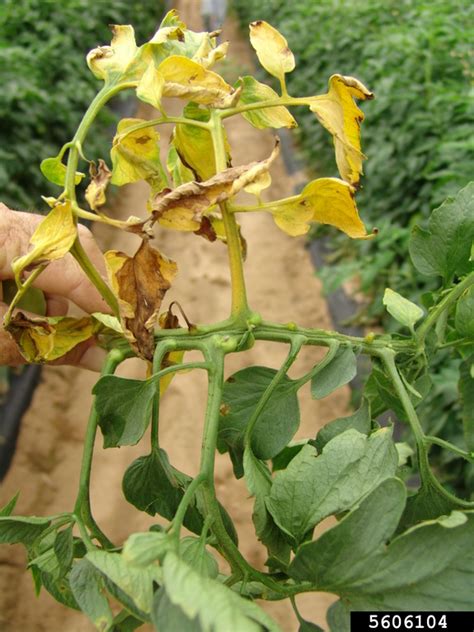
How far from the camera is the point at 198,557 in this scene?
426 millimetres

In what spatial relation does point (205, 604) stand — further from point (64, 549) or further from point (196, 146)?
point (196, 146)

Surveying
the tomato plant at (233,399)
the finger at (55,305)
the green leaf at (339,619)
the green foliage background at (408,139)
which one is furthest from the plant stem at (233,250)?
the green foliage background at (408,139)

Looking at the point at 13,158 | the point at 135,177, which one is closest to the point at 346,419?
the point at 135,177

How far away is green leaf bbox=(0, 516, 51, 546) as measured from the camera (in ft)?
1.66

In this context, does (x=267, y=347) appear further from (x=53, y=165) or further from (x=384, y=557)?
(x=384, y=557)

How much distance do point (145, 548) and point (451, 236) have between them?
1.28ft

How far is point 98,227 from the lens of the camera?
340 centimetres

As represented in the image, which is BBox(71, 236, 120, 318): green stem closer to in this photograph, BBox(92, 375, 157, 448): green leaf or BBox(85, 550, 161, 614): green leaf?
BBox(92, 375, 157, 448): green leaf

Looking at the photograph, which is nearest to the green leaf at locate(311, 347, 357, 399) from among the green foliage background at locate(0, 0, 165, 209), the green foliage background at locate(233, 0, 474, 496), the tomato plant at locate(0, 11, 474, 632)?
the tomato plant at locate(0, 11, 474, 632)

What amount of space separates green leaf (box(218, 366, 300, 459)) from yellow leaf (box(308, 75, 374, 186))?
176 mm

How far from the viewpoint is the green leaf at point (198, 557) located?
42 centimetres

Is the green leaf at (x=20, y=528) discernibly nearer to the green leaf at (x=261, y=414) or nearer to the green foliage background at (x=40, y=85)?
the green leaf at (x=261, y=414)

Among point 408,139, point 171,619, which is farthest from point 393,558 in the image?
point 408,139

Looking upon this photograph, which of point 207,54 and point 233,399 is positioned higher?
point 207,54
